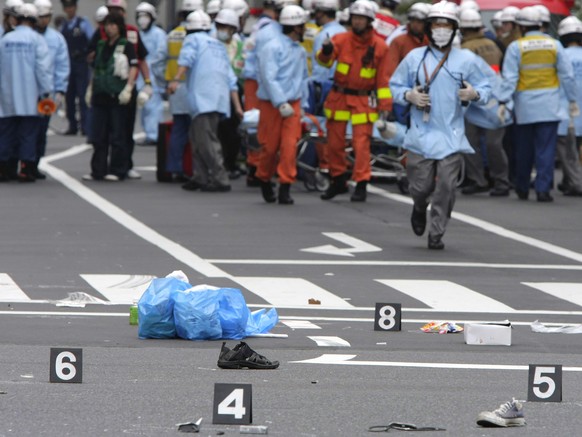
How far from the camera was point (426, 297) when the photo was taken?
1202 cm

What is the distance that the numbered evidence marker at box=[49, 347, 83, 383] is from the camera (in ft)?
26.9

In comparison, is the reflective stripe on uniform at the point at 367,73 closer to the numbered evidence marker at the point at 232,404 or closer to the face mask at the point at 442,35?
the face mask at the point at 442,35

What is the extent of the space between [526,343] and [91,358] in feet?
8.17

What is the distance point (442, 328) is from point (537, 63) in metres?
9.63

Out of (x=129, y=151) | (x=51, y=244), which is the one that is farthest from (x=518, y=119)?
(x=51, y=244)

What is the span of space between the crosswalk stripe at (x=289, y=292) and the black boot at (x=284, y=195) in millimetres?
5718

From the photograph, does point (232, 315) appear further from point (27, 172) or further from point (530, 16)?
point (27, 172)

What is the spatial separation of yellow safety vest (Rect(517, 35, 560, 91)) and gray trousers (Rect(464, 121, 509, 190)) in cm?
94

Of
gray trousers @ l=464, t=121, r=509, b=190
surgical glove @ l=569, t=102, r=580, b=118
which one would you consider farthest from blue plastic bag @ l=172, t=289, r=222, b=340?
gray trousers @ l=464, t=121, r=509, b=190

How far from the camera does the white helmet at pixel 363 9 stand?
18391mm

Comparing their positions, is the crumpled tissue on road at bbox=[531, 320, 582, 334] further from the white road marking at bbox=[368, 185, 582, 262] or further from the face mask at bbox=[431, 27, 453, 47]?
the face mask at bbox=[431, 27, 453, 47]

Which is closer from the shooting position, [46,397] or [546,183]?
[46,397]

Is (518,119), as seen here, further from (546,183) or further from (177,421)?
(177,421)

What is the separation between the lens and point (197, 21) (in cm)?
1992
